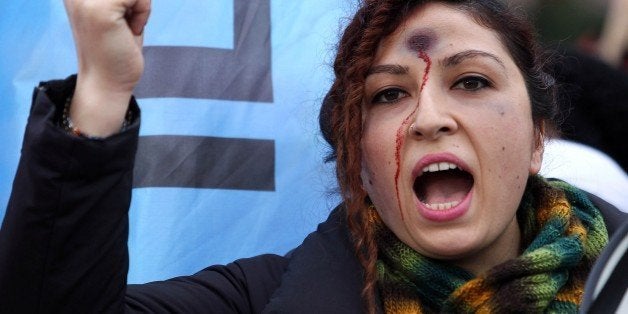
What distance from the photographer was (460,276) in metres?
2.43

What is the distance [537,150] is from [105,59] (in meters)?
1.13

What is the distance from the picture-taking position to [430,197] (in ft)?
8.26

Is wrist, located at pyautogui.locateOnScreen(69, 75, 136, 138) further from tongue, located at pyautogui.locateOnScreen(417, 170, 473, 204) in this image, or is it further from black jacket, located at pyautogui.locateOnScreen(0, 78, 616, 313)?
tongue, located at pyautogui.locateOnScreen(417, 170, 473, 204)

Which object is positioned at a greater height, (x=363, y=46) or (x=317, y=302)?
(x=363, y=46)

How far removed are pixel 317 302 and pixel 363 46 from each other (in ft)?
1.89

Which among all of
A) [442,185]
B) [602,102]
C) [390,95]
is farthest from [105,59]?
[602,102]

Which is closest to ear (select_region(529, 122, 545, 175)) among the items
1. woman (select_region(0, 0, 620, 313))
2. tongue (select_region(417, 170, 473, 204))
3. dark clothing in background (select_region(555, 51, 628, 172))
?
woman (select_region(0, 0, 620, 313))

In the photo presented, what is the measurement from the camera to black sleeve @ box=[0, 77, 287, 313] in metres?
1.91

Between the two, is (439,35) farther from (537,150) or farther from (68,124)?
(68,124)

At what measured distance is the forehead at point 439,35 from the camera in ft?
8.23

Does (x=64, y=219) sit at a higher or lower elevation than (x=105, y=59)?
lower

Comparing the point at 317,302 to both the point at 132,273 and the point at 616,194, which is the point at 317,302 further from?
the point at 616,194

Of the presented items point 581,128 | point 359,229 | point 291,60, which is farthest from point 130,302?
point 581,128

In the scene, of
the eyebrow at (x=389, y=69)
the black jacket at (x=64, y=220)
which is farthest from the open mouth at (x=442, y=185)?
the black jacket at (x=64, y=220)
